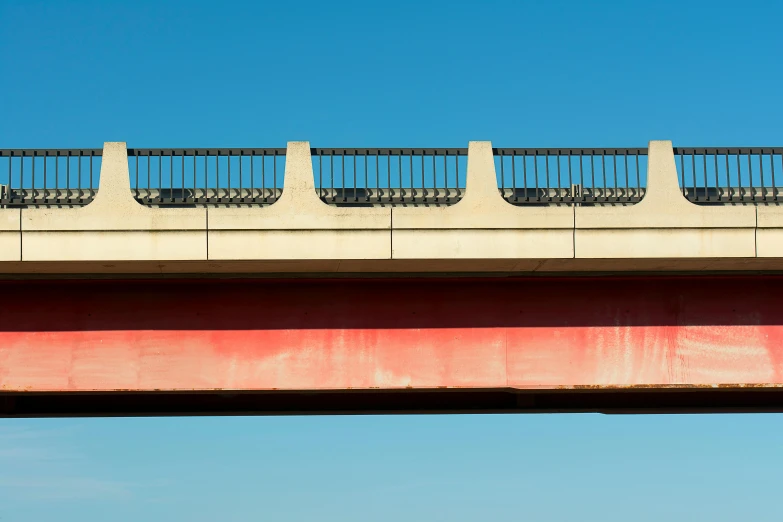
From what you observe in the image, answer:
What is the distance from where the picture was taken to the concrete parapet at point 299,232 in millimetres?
16047

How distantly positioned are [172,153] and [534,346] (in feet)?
20.0

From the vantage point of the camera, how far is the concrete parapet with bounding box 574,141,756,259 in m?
16.2

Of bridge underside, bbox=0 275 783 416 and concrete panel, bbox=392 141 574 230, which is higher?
concrete panel, bbox=392 141 574 230

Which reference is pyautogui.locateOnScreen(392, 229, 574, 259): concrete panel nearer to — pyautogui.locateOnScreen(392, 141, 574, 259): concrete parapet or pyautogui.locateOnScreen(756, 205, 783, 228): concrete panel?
pyautogui.locateOnScreen(392, 141, 574, 259): concrete parapet

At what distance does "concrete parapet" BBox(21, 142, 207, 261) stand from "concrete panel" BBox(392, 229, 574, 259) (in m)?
2.76

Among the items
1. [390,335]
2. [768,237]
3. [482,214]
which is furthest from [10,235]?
[768,237]

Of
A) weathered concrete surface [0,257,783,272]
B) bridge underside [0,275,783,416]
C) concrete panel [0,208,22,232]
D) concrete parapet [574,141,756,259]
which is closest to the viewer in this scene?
concrete panel [0,208,22,232]

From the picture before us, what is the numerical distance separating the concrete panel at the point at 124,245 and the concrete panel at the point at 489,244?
2765mm

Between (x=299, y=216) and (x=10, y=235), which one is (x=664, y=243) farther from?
(x=10, y=235)

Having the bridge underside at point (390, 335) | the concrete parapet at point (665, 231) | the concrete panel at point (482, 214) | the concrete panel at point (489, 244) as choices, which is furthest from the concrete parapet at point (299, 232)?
the concrete parapet at point (665, 231)

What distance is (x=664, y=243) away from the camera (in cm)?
1633

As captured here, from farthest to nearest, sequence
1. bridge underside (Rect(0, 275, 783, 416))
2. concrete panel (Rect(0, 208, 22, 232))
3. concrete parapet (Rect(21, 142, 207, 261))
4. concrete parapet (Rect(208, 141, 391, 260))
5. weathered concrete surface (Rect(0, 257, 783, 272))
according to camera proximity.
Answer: bridge underside (Rect(0, 275, 783, 416)), weathered concrete surface (Rect(0, 257, 783, 272)), concrete parapet (Rect(208, 141, 391, 260)), concrete parapet (Rect(21, 142, 207, 261)), concrete panel (Rect(0, 208, 22, 232))

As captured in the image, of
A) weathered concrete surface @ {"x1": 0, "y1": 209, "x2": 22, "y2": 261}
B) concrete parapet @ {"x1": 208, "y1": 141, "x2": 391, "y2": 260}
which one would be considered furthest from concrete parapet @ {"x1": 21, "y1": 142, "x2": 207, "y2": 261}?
concrete parapet @ {"x1": 208, "y1": 141, "x2": 391, "y2": 260}

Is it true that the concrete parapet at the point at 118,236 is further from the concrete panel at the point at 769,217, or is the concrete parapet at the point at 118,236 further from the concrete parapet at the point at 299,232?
the concrete panel at the point at 769,217
